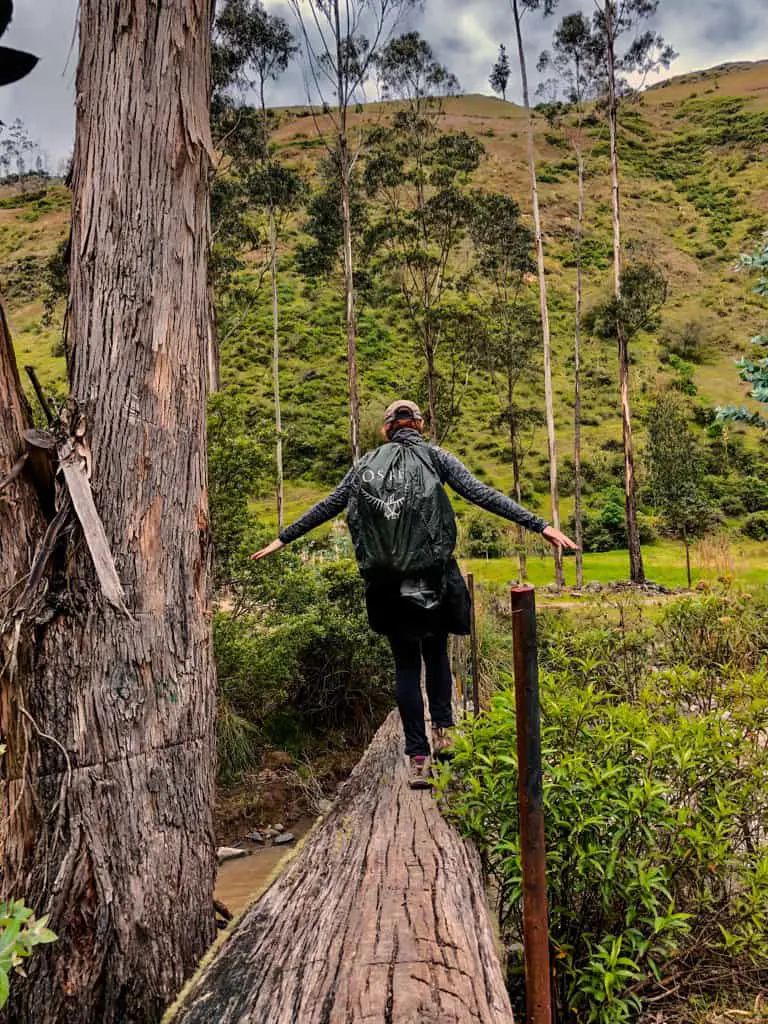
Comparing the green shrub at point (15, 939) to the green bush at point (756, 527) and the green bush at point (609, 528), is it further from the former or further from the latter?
the green bush at point (756, 527)

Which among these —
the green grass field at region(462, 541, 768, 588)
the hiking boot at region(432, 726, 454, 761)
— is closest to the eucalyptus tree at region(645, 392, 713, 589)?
the green grass field at region(462, 541, 768, 588)

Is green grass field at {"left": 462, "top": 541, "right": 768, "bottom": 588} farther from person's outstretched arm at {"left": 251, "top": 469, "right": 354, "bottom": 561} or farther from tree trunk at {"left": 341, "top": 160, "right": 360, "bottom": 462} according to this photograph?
person's outstretched arm at {"left": 251, "top": 469, "right": 354, "bottom": 561}

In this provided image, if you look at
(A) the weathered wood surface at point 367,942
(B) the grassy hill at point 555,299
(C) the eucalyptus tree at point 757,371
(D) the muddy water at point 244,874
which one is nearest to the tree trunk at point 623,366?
(B) the grassy hill at point 555,299

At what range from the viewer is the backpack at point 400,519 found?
276 centimetres

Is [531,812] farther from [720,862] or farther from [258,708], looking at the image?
[258,708]

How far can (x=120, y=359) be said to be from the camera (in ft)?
7.14

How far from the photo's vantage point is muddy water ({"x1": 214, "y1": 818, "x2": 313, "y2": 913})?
4.93m

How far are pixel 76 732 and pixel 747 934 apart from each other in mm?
2126

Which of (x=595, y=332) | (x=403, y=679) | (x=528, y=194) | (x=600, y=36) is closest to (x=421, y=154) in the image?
(x=600, y=36)


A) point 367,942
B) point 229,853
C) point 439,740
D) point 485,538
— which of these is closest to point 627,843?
point 367,942

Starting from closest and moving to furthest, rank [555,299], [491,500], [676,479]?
1. [491,500]
2. [676,479]
3. [555,299]

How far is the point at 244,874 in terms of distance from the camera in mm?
5434

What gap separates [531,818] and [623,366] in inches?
749

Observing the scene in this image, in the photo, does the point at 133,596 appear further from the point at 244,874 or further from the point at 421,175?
the point at 421,175
